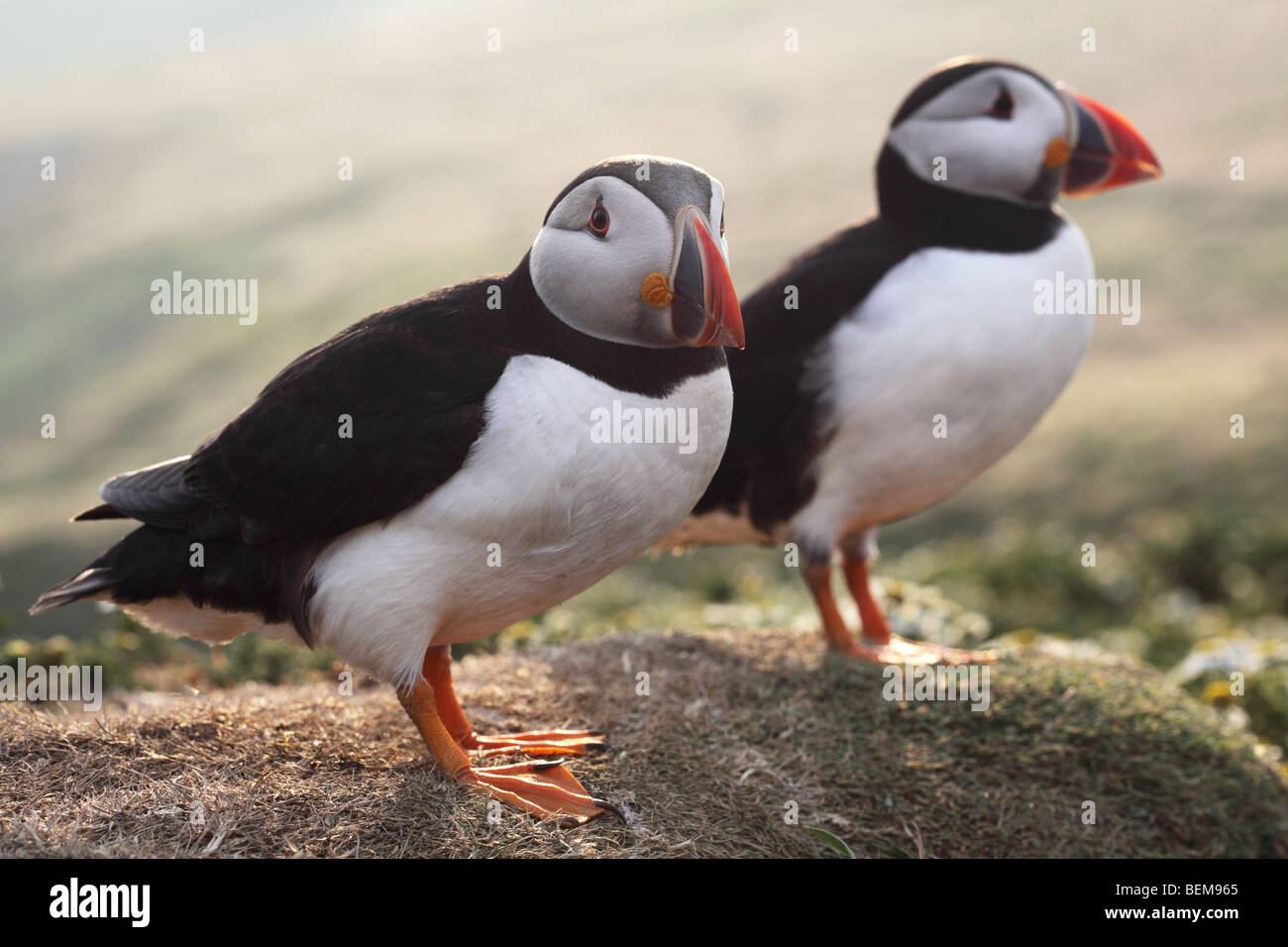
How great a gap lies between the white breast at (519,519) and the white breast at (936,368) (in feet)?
5.48

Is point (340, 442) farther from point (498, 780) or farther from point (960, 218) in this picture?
point (960, 218)

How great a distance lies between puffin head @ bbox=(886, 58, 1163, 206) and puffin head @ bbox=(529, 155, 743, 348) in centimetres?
235

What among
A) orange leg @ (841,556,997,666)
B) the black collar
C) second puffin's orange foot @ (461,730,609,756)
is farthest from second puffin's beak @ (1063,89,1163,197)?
second puffin's orange foot @ (461,730,609,756)

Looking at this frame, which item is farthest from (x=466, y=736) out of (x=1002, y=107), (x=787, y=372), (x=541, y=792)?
(x=1002, y=107)

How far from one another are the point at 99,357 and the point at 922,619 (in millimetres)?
14455

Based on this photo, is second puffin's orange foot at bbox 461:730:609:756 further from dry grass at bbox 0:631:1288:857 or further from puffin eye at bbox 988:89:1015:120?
puffin eye at bbox 988:89:1015:120

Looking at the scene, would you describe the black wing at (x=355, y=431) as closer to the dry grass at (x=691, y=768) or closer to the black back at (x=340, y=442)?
the black back at (x=340, y=442)

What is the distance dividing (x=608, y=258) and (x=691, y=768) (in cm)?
191

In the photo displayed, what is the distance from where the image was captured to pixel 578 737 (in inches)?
185

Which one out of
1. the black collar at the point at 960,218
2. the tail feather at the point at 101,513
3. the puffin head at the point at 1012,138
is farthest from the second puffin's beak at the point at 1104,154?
the tail feather at the point at 101,513

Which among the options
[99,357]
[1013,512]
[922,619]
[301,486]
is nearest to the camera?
[301,486]

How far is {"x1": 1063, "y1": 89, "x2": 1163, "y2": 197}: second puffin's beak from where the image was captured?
19.3 ft
